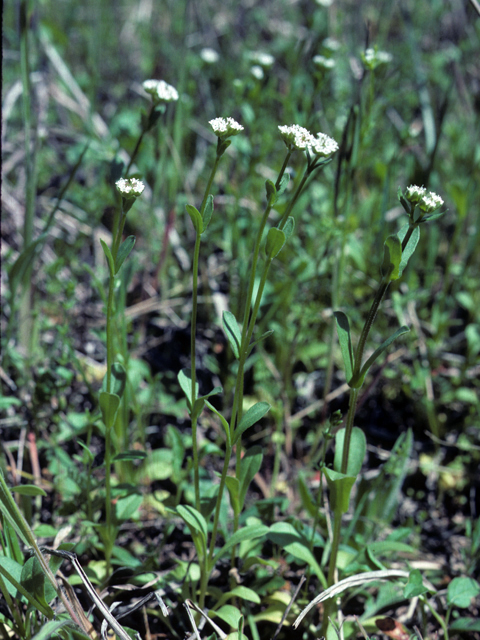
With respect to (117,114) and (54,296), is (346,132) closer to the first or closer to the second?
(54,296)

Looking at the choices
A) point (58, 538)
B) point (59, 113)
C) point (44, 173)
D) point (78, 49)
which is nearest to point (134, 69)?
point (78, 49)

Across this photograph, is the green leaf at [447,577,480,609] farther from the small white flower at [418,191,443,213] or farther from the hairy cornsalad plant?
the small white flower at [418,191,443,213]

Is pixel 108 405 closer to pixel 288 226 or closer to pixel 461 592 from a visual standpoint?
pixel 288 226

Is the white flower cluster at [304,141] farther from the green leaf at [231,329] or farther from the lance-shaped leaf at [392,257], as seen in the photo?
the green leaf at [231,329]

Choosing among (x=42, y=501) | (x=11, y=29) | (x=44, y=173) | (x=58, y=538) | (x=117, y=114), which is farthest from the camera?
(x=11, y=29)

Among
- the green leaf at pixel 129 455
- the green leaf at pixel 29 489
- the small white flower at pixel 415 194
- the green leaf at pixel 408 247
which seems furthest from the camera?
the green leaf at pixel 129 455

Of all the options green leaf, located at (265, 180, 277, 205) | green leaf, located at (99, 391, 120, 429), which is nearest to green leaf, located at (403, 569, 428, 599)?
green leaf, located at (99, 391, 120, 429)

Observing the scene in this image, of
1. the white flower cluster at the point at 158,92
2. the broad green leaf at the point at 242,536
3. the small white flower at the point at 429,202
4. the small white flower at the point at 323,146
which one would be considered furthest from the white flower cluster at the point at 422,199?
the broad green leaf at the point at 242,536

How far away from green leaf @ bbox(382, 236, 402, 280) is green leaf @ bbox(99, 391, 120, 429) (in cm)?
66

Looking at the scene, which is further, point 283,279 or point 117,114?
point 117,114

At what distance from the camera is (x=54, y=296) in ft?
8.16

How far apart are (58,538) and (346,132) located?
145cm

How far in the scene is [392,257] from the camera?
3.66 ft

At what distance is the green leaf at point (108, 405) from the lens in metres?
1.29
